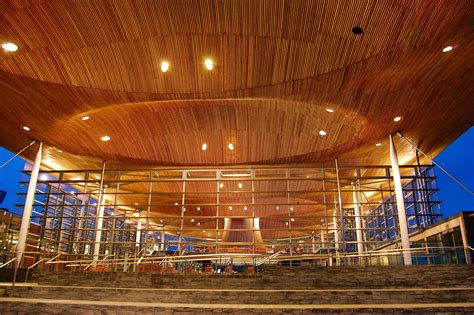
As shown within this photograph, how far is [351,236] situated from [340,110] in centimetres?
1390

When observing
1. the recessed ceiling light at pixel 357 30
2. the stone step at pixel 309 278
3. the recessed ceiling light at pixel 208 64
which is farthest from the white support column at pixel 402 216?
the recessed ceiling light at pixel 208 64

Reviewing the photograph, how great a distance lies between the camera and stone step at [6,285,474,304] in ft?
24.6

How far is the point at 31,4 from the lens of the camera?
8.89 m

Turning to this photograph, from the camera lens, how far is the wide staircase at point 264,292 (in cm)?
651

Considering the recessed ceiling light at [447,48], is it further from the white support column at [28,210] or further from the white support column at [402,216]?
the white support column at [28,210]

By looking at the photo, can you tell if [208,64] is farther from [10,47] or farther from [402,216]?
[402,216]

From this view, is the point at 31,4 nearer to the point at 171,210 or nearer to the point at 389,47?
the point at 389,47

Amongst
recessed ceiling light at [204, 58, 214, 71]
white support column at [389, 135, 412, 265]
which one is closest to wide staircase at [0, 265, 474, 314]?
white support column at [389, 135, 412, 265]

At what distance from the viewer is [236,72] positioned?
1143 cm

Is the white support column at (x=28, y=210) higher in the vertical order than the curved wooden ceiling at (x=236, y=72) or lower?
lower

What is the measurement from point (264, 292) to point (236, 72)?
6.28 metres

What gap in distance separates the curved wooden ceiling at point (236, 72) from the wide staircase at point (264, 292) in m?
5.55

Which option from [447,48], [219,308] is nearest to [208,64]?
[447,48]

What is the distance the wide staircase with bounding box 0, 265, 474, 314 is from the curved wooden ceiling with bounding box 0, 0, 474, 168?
555 centimetres
